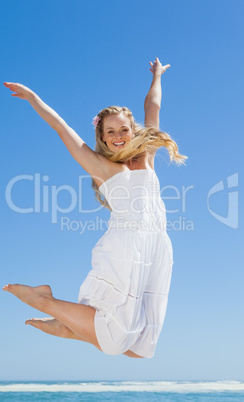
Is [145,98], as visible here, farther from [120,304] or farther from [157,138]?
[120,304]

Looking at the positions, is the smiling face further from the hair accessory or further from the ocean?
the ocean

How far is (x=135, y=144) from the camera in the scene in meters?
4.09

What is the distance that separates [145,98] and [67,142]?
128 cm

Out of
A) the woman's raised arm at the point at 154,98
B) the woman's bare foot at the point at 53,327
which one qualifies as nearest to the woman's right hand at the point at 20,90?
the woman's raised arm at the point at 154,98

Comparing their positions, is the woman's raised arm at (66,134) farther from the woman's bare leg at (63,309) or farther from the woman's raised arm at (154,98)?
the woman's bare leg at (63,309)

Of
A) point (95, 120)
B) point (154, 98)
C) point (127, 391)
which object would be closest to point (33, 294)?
point (95, 120)

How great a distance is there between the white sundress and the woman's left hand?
1.43 m

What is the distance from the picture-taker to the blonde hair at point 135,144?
409 centimetres

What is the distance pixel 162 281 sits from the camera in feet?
13.1

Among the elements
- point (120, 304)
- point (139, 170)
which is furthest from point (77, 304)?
point (139, 170)

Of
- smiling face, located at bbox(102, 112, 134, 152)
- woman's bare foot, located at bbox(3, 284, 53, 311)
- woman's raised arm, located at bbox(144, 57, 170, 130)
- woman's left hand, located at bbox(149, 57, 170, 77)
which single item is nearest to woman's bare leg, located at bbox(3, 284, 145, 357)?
woman's bare foot, located at bbox(3, 284, 53, 311)

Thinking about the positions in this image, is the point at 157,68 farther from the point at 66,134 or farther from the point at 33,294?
the point at 33,294

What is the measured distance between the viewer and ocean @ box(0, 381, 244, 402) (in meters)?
16.8

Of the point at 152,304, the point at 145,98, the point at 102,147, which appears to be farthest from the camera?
the point at 145,98
